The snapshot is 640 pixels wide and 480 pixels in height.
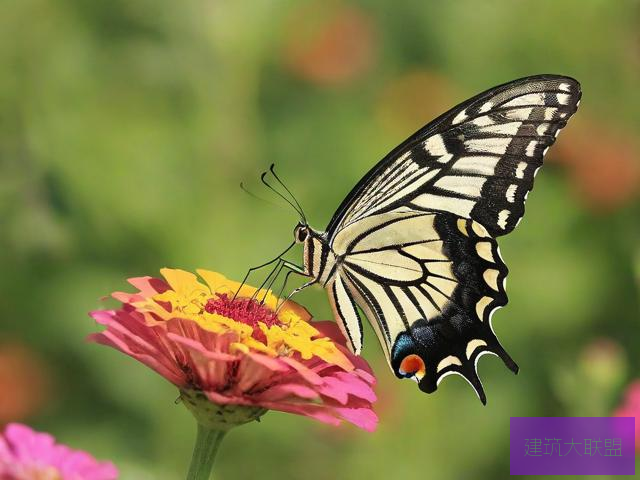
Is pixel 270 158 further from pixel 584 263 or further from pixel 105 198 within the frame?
pixel 584 263

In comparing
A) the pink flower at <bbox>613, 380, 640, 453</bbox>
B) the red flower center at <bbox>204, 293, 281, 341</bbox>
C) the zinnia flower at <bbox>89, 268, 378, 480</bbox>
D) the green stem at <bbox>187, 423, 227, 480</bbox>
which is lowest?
the green stem at <bbox>187, 423, 227, 480</bbox>

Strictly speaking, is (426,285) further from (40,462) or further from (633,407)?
(40,462)

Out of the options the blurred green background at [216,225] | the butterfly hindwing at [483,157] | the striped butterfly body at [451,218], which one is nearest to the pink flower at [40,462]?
the striped butterfly body at [451,218]

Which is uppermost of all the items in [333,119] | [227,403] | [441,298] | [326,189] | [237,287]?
[333,119]

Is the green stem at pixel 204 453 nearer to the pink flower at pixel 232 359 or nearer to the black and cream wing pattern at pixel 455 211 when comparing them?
the pink flower at pixel 232 359

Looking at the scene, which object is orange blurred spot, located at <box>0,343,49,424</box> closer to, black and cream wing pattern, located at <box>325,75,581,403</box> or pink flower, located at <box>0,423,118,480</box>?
black and cream wing pattern, located at <box>325,75,581,403</box>

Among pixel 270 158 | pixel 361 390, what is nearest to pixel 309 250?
pixel 361 390

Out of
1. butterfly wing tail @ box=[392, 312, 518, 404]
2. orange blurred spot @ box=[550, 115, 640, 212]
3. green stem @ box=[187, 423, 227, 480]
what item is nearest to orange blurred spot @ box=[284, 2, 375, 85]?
orange blurred spot @ box=[550, 115, 640, 212]
